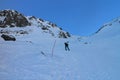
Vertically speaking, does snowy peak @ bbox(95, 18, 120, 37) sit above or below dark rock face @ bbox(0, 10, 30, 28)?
below

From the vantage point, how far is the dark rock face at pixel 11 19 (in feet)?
382

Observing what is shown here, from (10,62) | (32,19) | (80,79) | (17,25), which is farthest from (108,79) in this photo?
(32,19)

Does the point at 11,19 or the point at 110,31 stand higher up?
the point at 11,19

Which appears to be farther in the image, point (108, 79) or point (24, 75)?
point (108, 79)

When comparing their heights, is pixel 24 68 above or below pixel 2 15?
below

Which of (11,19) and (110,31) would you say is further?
(11,19)

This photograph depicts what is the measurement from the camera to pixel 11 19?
11900 cm

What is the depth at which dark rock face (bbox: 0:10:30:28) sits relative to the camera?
11647 centimetres

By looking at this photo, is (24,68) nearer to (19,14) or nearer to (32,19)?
(19,14)

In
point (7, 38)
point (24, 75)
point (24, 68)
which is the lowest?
point (24, 75)

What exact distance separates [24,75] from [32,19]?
12826cm

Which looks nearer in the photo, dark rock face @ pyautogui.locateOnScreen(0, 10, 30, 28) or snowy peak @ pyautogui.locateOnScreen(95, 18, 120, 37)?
snowy peak @ pyautogui.locateOnScreen(95, 18, 120, 37)

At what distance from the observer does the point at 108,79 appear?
14.4m

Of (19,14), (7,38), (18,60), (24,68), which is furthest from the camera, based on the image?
(19,14)
